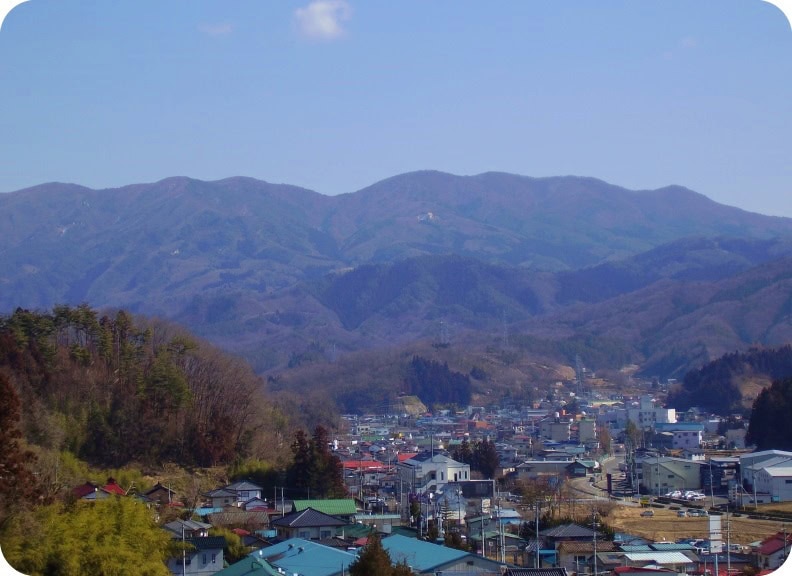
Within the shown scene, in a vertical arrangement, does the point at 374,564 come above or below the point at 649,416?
below

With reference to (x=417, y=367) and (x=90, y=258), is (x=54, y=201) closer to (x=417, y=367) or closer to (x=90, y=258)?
(x=90, y=258)

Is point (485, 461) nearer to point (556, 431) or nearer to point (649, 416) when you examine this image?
point (556, 431)

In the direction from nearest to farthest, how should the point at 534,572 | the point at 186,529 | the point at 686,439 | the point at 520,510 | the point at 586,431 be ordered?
1. the point at 534,572
2. the point at 186,529
3. the point at 520,510
4. the point at 686,439
5. the point at 586,431

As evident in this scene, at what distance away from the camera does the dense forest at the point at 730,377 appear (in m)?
41.5

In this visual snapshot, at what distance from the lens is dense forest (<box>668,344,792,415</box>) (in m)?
41.5

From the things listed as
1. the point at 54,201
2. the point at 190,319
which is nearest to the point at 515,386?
the point at 190,319

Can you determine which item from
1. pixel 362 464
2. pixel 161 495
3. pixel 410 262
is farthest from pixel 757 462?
pixel 410 262

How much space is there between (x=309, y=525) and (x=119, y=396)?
5.63 metres

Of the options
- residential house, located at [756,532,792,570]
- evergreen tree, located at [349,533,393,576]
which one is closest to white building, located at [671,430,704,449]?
residential house, located at [756,532,792,570]

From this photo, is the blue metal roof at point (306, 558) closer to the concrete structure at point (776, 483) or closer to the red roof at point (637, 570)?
the red roof at point (637, 570)

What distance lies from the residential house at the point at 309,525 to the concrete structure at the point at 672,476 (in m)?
10.0

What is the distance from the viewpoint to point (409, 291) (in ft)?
363

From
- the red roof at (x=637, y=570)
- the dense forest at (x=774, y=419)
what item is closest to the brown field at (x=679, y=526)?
the red roof at (x=637, y=570)

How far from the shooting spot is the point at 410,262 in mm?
118438
